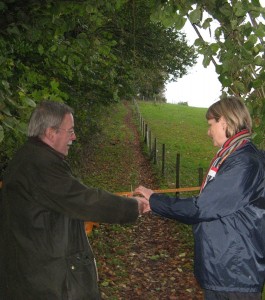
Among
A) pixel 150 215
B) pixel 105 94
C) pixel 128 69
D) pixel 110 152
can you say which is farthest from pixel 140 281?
pixel 110 152

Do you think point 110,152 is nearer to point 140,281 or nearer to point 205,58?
point 140,281

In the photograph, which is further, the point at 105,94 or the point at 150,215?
the point at 105,94

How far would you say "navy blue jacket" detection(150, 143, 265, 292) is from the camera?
2400 mm

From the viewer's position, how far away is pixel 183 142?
79.1ft

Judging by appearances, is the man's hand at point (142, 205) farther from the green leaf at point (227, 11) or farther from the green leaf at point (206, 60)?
the green leaf at point (227, 11)

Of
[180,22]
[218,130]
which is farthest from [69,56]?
[218,130]

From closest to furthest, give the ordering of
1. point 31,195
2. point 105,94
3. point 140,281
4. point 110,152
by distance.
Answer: point 31,195
point 140,281
point 105,94
point 110,152

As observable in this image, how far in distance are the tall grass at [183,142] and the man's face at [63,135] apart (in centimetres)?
1004

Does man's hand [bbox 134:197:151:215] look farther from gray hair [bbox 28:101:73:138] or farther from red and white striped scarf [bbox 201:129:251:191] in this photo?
gray hair [bbox 28:101:73:138]

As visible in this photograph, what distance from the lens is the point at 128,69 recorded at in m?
11.7

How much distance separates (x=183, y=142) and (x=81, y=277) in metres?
21.9

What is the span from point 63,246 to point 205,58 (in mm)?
1643

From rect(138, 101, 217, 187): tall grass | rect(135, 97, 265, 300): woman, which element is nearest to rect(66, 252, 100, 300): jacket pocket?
rect(135, 97, 265, 300): woman

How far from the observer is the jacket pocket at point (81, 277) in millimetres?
2424
